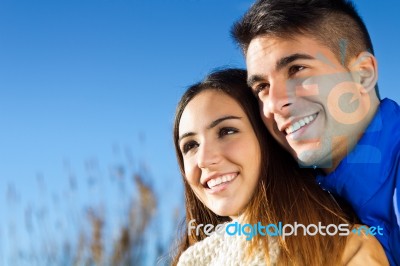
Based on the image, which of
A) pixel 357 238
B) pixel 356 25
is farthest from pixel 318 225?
pixel 356 25

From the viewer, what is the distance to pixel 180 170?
9.70 ft

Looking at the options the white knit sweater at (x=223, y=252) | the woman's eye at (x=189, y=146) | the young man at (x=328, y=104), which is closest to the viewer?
the young man at (x=328, y=104)

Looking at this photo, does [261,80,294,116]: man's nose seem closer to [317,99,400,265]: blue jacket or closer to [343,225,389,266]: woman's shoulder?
[317,99,400,265]: blue jacket

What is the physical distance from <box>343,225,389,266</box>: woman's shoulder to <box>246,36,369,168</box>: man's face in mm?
341

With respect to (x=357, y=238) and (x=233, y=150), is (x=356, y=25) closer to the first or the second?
(x=233, y=150)

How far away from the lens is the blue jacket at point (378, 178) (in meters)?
2.33

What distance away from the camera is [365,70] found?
2.55 meters

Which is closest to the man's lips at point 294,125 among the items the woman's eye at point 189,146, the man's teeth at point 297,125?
the man's teeth at point 297,125

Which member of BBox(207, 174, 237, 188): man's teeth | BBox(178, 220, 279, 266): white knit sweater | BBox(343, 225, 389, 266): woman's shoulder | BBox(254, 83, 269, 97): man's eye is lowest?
BBox(343, 225, 389, 266): woman's shoulder

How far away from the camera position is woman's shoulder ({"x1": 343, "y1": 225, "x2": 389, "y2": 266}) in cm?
226

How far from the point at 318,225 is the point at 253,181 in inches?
12.8

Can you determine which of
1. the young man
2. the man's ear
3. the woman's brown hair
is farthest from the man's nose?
the man's ear

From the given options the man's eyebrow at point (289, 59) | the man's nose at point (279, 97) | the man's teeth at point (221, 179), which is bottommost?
the man's teeth at point (221, 179)

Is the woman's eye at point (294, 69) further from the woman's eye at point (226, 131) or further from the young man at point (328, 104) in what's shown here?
the woman's eye at point (226, 131)
